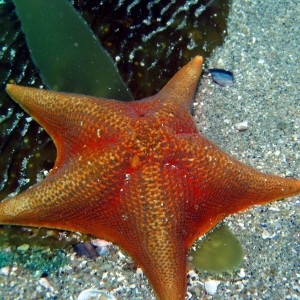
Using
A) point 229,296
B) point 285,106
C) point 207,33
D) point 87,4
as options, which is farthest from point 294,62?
point 229,296

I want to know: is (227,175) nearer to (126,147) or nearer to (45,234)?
(126,147)

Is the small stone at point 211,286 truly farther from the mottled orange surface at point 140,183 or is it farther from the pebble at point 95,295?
the pebble at point 95,295

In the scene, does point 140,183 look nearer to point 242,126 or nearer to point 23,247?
point 23,247

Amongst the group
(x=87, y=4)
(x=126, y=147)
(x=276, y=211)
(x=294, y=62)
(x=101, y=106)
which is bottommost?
(x=276, y=211)

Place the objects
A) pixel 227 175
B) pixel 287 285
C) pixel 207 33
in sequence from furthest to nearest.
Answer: pixel 207 33 < pixel 287 285 < pixel 227 175

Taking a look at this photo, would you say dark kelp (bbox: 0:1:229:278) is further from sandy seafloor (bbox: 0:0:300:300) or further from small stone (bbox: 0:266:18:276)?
small stone (bbox: 0:266:18:276)

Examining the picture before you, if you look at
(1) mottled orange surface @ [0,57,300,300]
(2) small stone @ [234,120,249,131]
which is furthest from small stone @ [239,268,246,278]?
(2) small stone @ [234,120,249,131]
